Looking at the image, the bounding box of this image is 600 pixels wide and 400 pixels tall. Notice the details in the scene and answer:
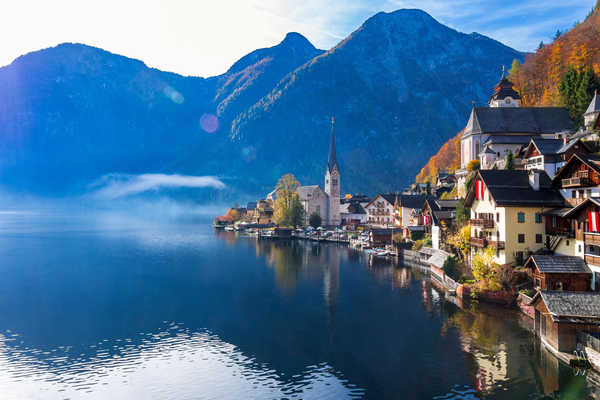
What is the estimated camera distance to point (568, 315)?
33.1 meters

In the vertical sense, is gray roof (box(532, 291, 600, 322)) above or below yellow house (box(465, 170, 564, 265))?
below

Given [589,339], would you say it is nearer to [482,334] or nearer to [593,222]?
[482,334]

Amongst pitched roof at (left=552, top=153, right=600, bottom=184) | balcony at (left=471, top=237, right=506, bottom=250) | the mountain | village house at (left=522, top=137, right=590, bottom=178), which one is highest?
the mountain

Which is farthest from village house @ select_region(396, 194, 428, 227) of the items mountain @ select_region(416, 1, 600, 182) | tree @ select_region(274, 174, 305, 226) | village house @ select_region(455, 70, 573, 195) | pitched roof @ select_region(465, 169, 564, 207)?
pitched roof @ select_region(465, 169, 564, 207)

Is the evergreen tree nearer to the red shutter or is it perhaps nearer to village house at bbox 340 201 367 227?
the red shutter

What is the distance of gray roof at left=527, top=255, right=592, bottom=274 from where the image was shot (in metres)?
41.3

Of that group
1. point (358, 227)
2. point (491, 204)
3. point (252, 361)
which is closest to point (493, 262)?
point (491, 204)

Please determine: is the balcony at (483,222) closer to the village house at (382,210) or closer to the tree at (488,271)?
the tree at (488,271)

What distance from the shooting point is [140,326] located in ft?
157

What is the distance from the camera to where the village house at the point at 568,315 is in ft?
107

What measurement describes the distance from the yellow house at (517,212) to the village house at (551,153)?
4.54 metres

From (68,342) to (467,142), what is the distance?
81.7 metres

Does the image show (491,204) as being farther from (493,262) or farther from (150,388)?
(150,388)

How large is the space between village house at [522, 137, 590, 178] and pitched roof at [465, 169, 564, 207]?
14.6 ft
